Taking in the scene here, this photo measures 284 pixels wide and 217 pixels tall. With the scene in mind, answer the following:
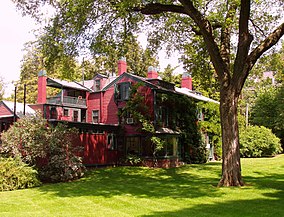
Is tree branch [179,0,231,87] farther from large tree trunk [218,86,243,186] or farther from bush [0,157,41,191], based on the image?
bush [0,157,41,191]

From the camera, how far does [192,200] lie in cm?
1113

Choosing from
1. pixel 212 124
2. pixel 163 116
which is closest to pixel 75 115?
pixel 163 116

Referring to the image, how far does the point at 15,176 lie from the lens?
15.4 metres

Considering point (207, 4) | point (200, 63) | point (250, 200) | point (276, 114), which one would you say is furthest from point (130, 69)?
point (250, 200)

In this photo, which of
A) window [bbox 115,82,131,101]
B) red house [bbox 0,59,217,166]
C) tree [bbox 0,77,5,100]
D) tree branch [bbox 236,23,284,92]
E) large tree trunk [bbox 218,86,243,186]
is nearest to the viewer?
large tree trunk [bbox 218,86,243,186]

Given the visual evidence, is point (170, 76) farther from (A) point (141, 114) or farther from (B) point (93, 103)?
(A) point (141, 114)

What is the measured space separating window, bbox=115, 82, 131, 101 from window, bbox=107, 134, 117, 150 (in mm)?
3516

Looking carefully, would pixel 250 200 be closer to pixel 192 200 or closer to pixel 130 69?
pixel 192 200

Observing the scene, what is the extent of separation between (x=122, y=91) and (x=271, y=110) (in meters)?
22.6

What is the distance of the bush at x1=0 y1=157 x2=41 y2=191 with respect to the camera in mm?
15102

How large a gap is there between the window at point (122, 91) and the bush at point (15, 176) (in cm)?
1311

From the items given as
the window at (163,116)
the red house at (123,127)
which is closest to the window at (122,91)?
the red house at (123,127)

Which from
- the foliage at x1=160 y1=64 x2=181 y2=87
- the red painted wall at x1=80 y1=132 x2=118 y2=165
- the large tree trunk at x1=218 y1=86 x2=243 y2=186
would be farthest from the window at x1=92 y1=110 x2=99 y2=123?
the large tree trunk at x1=218 y1=86 x2=243 y2=186

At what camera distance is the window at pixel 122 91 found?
27922mm
